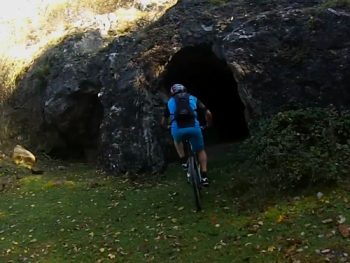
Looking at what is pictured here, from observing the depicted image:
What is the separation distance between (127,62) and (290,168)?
6251 mm

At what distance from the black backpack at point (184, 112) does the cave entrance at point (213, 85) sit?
4.22m

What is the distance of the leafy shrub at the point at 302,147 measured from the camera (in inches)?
303

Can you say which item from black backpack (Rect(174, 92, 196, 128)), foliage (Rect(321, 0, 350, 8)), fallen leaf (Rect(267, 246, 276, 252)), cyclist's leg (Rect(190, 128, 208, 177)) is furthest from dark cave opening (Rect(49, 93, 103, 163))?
fallen leaf (Rect(267, 246, 276, 252))

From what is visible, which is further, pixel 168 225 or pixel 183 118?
pixel 183 118

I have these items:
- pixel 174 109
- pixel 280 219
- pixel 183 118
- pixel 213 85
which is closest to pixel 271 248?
pixel 280 219

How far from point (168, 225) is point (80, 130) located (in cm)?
809

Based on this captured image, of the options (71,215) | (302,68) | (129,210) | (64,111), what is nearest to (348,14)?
(302,68)

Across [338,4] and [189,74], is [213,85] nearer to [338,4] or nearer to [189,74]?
Result: [189,74]

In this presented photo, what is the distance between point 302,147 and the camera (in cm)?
820

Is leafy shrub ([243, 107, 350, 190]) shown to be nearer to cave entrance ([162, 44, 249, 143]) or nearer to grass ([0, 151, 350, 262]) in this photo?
grass ([0, 151, 350, 262])

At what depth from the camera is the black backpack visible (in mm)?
8438

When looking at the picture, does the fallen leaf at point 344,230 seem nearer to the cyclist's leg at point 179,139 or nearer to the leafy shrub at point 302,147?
the leafy shrub at point 302,147

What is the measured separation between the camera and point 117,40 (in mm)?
14133

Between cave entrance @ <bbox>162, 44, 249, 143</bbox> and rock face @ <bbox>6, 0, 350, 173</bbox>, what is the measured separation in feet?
0.12
